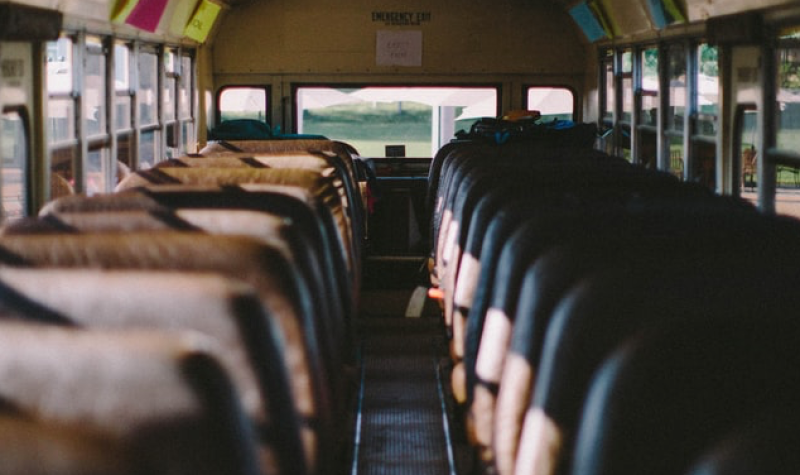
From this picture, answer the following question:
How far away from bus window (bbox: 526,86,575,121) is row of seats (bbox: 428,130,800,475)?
5330 millimetres

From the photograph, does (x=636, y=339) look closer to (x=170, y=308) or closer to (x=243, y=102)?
(x=170, y=308)

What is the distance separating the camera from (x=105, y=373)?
117 centimetres

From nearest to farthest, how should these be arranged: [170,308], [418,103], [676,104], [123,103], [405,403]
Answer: [170,308]
[405,403]
[676,104]
[123,103]
[418,103]

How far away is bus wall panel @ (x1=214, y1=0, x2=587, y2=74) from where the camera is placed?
843 centimetres

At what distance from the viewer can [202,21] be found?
764 centimetres

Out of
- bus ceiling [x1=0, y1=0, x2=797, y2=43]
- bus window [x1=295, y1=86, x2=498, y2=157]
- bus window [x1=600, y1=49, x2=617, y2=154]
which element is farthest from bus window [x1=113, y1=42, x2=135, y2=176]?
bus window [x1=600, y1=49, x2=617, y2=154]

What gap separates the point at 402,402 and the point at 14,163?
209 cm

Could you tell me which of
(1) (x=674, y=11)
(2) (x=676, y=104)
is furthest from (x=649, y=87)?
(1) (x=674, y=11)

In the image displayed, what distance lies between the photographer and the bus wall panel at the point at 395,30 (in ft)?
27.7

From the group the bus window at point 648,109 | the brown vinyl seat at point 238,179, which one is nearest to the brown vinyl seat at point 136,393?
the brown vinyl seat at point 238,179

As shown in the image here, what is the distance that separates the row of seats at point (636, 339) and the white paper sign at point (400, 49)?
5.31m

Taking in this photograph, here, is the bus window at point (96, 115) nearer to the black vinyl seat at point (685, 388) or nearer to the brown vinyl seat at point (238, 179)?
the brown vinyl seat at point (238, 179)

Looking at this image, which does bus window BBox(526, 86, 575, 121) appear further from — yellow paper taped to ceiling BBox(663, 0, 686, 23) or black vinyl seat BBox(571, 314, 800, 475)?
black vinyl seat BBox(571, 314, 800, 475)

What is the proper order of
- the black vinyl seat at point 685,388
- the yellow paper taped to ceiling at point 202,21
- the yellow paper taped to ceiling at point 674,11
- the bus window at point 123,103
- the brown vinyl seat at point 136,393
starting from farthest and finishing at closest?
the yellow paper taped to ceiling at point 202,21 → the bus window at point 123,103 → the yellow paper taped to ceiling at point 674,11 → the black vinyl seat at point 685,388 → the brown vinyl seat at point 136,393
